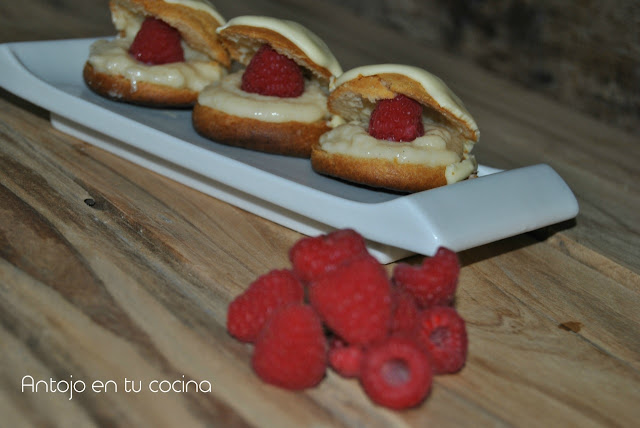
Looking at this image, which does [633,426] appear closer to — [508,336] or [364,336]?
[508,336]

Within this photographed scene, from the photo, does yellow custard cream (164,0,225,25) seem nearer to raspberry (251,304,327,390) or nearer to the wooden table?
the wooden table

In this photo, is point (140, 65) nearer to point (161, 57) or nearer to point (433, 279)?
point (161, 57)

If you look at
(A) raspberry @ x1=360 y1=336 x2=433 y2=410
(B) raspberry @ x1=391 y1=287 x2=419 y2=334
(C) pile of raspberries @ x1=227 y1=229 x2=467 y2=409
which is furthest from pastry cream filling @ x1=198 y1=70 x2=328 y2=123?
(A) raspberry @ x1=360 y1=336 x2=433 y2=410

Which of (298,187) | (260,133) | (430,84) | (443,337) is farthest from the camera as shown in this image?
(260,133)

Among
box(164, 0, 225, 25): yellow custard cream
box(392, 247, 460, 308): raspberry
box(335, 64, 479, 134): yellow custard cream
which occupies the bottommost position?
box(392, 247, 460, 308): raspberry

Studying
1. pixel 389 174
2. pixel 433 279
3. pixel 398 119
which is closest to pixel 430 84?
pixel 398 119

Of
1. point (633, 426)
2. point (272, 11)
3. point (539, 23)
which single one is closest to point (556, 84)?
point (539, 23)
